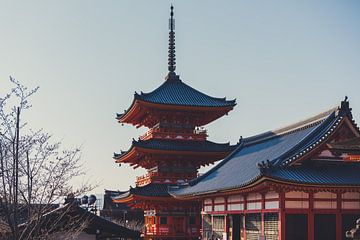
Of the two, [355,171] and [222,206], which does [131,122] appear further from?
[355,171]

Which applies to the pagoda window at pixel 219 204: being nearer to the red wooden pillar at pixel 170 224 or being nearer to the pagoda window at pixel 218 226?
the pagoda window at pixel 218 226

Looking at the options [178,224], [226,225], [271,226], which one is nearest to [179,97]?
[178,224]

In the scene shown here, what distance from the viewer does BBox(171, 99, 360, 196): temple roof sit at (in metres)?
23.5

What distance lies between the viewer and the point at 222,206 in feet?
103

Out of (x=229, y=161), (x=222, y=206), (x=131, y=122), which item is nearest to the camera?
(x=222, y=206)

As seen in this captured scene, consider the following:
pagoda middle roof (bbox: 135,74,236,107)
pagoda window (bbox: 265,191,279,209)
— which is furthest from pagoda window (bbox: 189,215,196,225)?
pagoda window (bbox: 265,191,279,209)

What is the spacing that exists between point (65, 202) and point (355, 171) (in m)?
14.2

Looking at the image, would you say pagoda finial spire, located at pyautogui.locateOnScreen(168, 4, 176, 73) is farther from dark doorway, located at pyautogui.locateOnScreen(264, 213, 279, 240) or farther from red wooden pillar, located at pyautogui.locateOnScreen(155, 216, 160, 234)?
dark doorway, located at pyautogui.locateOnScreen(264, 213, 279, 240)

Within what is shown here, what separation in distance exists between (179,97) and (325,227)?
66.8 ft

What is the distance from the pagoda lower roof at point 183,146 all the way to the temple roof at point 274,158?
1.63 m

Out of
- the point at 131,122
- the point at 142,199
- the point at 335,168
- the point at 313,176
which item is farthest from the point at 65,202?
the point at 131,122

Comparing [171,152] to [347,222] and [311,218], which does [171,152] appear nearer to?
[311,218]

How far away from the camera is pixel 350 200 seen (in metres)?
24.2

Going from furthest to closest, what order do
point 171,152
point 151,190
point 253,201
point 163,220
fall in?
point 163,220
point 171,152
point 151,190
point 253,201
